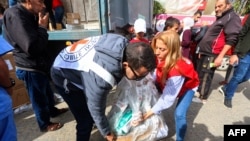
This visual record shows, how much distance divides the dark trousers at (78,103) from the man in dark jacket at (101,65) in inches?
2.1

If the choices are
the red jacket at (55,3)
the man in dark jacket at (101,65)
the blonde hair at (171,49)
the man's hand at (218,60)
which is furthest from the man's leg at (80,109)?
the red jacket at (55,3)

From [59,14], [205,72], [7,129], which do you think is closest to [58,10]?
[59,14]

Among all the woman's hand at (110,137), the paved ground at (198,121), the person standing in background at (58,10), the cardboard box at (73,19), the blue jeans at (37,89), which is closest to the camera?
the woman's hand at (110,137)

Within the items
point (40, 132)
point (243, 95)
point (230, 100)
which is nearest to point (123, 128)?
point (40, 132)

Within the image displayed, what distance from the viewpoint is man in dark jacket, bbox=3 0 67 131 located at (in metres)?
1.83

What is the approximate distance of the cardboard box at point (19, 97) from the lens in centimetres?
286

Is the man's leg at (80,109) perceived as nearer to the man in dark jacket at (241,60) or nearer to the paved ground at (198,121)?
→ the paved ground at (198,121)

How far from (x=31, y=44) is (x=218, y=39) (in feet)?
7.68

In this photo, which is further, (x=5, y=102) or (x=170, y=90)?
(x=170, y=90)

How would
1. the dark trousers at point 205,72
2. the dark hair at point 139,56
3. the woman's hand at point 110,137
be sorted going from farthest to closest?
the dark trousers at point 205,72, the woman's hand at point 110,137, the dark hair at point 139,56

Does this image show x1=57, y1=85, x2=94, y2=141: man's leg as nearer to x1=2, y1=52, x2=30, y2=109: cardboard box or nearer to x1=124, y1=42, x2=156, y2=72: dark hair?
x1=124, y1=42, x2=156, y2=72: dark hair

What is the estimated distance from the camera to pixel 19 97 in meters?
2.91

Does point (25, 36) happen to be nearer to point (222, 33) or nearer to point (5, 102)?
point (5, 102)

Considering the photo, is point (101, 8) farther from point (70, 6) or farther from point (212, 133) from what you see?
point (212, 133)
